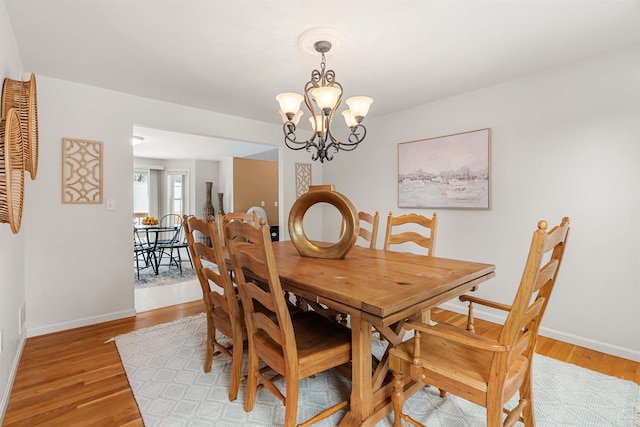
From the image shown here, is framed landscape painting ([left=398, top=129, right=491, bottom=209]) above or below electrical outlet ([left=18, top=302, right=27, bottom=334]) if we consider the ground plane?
above

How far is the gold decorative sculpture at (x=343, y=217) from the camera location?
6.19ft

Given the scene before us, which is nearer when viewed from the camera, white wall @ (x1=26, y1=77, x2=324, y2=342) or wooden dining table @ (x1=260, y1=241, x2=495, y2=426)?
wooden dining table @ (x1=260, y1=241, x2=495, y2=426)

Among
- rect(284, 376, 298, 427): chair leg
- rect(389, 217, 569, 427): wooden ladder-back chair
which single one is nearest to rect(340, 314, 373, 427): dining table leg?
rect(389, 217, 569, 427): wooden ladder-back chair

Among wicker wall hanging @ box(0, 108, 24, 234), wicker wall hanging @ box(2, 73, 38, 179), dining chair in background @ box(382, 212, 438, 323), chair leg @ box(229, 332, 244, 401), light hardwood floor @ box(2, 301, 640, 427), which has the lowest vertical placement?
light hardwood floor @ box(2, 301, 640, 427)

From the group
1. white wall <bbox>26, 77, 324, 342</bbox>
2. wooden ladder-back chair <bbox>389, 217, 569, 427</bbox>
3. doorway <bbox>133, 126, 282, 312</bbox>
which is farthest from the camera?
doorway <bbox>133, 126, 282, 312</bbox>

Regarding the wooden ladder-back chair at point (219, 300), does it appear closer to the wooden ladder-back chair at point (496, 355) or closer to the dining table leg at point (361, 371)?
the dining table leg at point (361, 371)

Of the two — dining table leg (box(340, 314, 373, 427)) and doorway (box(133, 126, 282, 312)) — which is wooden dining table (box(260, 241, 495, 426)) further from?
doorway (box(133, 126, 282, 312))

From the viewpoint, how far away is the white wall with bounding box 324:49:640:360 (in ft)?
7.41

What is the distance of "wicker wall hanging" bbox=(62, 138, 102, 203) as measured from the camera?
278 centimetres

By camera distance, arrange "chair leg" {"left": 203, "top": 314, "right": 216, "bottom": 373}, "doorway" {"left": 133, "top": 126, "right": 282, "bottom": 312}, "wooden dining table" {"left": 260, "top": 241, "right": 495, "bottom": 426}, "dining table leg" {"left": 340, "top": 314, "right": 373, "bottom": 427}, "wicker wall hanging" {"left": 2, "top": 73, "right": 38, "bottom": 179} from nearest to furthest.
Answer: "wooden dining table" {"left": 260, "top": 241, "right": 495, "bottom": 426} → "dining table leg" {"left": 340, "top": 314, "right": 373, "bottom": 427} → "wicker wall hanging" {"left": 2, "top": 73, "right": 38, "bottom": 179} → "chair leg" {"left": 203, "top": 314, "right": 216, "bottom": 373} → "doorway" {"left": 133, "top": 126, "right": 282, "bottom": 312}

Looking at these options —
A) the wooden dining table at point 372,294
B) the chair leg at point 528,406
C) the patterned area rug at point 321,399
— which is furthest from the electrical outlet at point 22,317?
the chair leg at point 528,406

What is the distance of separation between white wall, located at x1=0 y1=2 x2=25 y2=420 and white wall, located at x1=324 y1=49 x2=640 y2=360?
3.43m

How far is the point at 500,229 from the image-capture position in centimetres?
291

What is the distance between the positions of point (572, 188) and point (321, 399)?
96.8 inches
